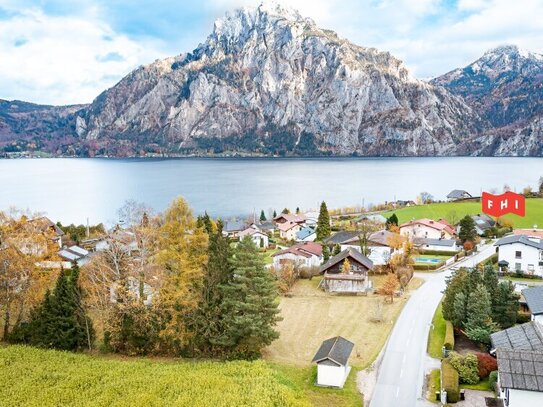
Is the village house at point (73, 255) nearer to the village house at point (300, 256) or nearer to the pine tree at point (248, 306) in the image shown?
the village house at point (300, 256)

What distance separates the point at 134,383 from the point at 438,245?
48.3 m

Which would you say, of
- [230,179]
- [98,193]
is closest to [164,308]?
[98,193]

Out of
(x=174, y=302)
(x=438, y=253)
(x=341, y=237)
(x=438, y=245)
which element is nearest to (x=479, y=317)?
(x=174, y=302)

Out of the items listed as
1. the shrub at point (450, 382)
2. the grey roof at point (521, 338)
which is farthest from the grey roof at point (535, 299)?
the shrub at point (450, 382)

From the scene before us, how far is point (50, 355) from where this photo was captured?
26.0 meters

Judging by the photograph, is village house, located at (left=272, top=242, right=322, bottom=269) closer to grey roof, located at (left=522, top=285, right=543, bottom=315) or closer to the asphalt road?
the asphalt road

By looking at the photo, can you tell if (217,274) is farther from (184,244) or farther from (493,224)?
(493,224)

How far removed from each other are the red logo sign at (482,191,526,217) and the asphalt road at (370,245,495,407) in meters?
45.1

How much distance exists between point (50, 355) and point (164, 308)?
669cm

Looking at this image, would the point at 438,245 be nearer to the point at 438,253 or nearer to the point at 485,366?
the point at 438,253

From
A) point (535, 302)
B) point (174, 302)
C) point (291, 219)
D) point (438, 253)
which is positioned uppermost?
point (174, 302)

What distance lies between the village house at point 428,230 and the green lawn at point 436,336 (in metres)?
31.6

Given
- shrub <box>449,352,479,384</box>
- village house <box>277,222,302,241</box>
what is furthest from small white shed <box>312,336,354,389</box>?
village house <box>277,222,302,241</box>

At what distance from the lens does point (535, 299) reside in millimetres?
29141
